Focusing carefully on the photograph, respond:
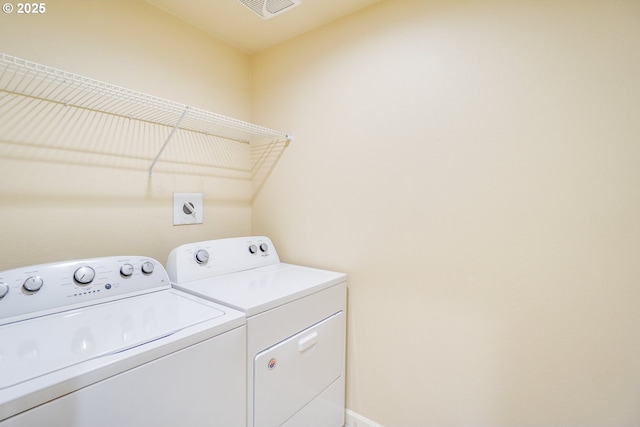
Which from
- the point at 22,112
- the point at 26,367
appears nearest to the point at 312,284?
the point at 26,367

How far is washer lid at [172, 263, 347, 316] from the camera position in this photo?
3.43ft

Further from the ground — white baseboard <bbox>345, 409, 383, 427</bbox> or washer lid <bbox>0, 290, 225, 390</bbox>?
washer lid <bbox>0, 290, 225, 390</bbox>

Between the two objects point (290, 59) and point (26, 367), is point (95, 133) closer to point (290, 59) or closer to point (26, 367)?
point (26, 367)

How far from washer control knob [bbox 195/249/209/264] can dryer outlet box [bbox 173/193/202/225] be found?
31 cm

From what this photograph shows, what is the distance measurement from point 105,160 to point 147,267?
0.55m

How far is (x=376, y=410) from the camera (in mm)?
1433

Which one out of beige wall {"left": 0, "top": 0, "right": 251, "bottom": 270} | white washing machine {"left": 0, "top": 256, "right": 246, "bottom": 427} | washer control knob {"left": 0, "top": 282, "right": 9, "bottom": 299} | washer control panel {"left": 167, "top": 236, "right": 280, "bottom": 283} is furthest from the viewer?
washer control panel {"left": 167, "top": 236, "right": 280, "bottom": 283}

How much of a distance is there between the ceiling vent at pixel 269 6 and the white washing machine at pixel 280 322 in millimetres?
1194

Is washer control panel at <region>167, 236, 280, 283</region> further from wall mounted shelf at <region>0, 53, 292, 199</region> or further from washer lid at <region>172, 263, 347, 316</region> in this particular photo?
wall mounted shelf at <region>0, 53, 292, 199</region>

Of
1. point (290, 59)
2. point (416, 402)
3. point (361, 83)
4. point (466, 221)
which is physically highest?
point (290, 59)

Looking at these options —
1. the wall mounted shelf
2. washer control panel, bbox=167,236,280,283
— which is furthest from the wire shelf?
washer control panel, bbox=167,236,280,283

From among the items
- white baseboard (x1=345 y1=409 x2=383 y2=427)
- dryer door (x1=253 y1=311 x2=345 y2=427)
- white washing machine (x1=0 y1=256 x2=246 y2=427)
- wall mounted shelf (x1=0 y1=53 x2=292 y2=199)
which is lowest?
white baseboard (x1=345 y1=409 x2=383 y2=427)

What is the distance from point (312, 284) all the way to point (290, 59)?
53.9 inches

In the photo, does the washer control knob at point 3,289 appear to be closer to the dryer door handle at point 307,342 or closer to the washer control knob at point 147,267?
the washer control knob at point 147,267
